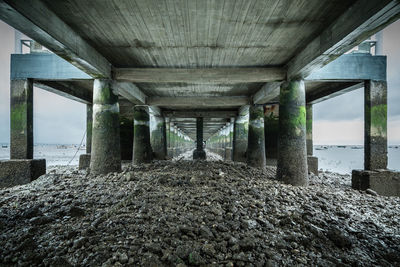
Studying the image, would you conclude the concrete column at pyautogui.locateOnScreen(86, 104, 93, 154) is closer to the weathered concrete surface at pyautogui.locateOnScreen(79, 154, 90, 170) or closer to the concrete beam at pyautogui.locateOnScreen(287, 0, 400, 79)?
the weathered concrete surface at pyautogui.locateOnScreen(79, 154, 90, 170)

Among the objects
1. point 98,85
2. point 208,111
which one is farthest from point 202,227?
point 208,111

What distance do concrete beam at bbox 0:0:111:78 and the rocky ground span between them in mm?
3347

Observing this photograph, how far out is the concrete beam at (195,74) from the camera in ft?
23.4

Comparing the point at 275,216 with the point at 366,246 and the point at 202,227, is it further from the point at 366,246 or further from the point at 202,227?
the point at 202,227

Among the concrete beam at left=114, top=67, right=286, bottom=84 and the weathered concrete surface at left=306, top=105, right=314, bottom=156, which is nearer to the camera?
the concrete beam at left=114, top=67, right=286, bottom=84

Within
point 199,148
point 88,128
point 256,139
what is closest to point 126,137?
point 88,128

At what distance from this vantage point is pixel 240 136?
15953 mm

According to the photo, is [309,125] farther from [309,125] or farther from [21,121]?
[21,121]

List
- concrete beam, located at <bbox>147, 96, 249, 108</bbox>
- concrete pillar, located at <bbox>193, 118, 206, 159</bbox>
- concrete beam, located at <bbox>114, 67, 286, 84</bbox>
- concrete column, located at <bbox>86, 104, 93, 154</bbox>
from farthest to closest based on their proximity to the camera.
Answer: concrete pillar, located at <bbox>193, 118, 206, 159</bbox>, concrete beam, located at <bbox>147, 96, 249, 108</bbox>, concrete column, located at <bbox>86, 104, 93, 154</bbox>, concrete beam, located at <bbox>114, 67, 286, 84</bbox>

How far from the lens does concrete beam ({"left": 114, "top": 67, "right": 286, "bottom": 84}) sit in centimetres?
714

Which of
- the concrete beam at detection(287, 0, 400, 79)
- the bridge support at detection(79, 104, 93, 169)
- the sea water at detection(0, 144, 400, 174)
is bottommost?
the sea water at detection(0, 144, 400, 174)

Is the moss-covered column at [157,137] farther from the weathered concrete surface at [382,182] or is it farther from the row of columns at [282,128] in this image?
the weathered concrete surface at [382,182]

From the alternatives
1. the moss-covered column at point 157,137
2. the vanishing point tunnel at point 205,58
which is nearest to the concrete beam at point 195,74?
the vanishing point tunnel at point 205,58

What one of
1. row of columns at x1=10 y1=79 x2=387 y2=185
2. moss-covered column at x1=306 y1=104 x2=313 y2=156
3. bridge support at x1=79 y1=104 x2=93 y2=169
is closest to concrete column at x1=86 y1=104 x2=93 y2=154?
bridge support at x1=79 y1=104 x2=93 y2=169
